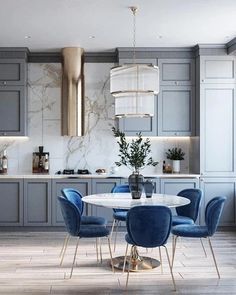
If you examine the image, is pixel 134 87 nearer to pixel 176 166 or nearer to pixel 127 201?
pixel 127 201

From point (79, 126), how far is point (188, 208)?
7.32ft

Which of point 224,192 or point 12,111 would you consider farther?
point 12,111

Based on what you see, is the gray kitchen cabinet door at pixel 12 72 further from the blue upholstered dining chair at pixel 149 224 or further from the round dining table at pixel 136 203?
the blue upholstered dining chair at pixel 149 224

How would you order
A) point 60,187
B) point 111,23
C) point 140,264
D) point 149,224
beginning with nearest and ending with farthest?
point 149,224
point 140,264
point 111,23
point 60,187

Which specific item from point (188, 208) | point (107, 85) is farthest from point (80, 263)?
point (107, 85)

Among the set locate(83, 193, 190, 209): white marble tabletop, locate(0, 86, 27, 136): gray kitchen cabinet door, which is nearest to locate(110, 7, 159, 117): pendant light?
locate(83, 193, 190, 209): white marble tabletop

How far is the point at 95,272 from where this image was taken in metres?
4.54

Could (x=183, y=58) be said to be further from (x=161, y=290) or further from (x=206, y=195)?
(x=161, y=290)

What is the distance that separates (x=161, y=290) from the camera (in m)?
4.00

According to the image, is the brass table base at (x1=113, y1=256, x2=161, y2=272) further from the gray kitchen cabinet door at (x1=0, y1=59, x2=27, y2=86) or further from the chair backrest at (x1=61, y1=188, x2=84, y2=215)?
the gray kitchen cabinet door at (x1=0, y1=59, x2=27, y2=86)

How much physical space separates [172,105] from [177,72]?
497mm

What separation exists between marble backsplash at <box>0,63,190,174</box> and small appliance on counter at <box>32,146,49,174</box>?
0.09 m

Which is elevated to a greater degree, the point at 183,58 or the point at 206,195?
→ the point at 183,58

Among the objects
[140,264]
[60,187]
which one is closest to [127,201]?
[140,264]
